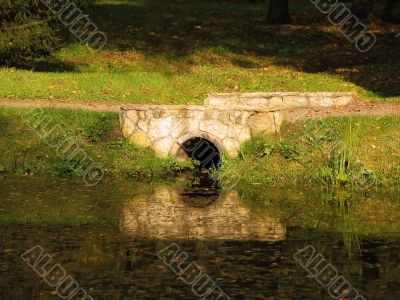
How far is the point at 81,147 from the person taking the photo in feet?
80.0

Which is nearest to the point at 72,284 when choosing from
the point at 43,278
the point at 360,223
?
the point at 43,278

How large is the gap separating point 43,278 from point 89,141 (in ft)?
30.8

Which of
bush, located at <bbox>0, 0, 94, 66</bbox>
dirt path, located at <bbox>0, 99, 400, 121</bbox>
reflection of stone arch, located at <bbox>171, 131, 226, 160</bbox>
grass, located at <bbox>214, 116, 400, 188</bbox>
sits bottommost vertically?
grass, located at <bbox>214, 116, 400, 188</bbox>

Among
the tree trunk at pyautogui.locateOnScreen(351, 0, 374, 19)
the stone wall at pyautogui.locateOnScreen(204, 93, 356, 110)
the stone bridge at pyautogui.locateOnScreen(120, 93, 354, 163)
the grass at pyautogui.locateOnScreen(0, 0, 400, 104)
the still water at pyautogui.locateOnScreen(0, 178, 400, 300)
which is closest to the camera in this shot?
the still water at pyautogui.locateOnScreen(0, 178, 400, 300)

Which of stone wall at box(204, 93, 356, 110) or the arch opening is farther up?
stone wall at box(204, 93, 356, 110)

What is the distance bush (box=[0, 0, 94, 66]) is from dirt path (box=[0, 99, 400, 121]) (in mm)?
3050

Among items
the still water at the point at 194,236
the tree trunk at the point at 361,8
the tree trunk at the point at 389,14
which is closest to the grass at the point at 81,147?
the still water at the point at 194,236

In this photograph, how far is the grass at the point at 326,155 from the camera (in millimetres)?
22609

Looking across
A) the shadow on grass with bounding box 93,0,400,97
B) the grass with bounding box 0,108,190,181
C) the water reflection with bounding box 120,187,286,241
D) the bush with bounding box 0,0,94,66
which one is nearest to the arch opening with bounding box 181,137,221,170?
the grass with bounding box 0,108,190,181

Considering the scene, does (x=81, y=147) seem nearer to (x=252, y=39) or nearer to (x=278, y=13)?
(x=252, y=39)

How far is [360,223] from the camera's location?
19.1m

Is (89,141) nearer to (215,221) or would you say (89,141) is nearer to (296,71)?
(215,221)

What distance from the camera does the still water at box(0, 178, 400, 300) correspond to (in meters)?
15.1

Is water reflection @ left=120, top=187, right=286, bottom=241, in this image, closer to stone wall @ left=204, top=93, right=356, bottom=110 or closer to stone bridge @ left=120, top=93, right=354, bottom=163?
stone bridge @ left=120, top=93, right=354, bottom=163
